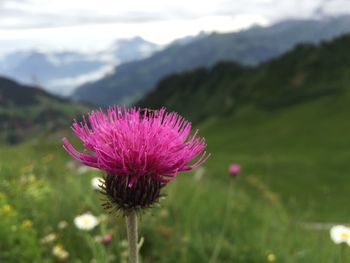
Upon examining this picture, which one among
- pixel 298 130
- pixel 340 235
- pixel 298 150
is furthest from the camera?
pixel 298 130

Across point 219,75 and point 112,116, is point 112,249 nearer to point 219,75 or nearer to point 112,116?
point 112,116

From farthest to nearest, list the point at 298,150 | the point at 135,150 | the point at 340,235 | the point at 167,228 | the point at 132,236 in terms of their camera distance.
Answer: the point at 298,150 < the point at 167,228 < the point at 340,235 < the point at 135,150 < the point at 132,236

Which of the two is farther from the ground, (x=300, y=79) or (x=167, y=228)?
(x=167, y=228)

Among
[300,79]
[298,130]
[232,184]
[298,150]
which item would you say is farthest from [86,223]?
[300,79]

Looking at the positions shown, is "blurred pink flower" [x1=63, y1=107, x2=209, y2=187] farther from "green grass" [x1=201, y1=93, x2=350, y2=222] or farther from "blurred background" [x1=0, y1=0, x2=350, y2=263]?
"green grass" [x1=201, y1=93, x2=350, y2=222]

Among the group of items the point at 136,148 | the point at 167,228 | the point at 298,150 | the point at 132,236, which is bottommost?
the point at 298,150

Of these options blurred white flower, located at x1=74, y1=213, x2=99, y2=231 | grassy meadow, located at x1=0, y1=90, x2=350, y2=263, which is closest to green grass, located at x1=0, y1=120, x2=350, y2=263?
grassy meadow, located at x1=0, y1=90, x2=350, y2=263

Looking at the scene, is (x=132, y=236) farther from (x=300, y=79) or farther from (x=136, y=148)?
(x=300, y=79)
